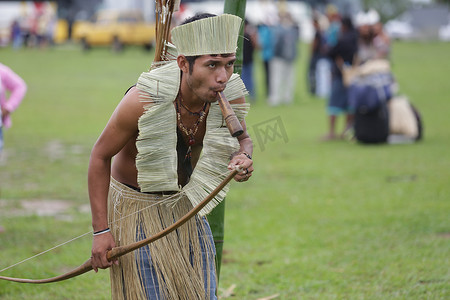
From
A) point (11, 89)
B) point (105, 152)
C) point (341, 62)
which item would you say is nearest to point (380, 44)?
point (341, 62)

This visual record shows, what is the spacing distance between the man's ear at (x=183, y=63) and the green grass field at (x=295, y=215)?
0.44 metres

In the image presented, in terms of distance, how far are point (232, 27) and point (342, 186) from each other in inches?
218

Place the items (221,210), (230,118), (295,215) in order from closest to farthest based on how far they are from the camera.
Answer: (230,118) → (221,210) → (295,215)

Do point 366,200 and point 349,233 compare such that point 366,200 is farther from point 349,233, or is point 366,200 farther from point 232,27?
point 232,27

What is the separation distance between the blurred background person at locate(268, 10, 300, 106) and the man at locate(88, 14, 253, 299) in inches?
530

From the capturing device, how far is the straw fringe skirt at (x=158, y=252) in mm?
3314

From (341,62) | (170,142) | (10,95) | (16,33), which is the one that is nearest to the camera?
(170,142)

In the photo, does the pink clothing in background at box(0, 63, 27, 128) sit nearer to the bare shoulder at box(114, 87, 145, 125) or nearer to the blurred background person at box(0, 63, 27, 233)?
the blurred background person at box(0, 63, 27, 233)

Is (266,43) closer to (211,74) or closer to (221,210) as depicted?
(221,210)

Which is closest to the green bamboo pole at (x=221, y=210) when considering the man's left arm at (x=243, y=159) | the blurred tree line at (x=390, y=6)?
the man's left arm at (x=243, y=159)

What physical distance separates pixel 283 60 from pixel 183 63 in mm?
13950

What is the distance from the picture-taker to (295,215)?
702 cm

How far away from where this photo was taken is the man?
121 inches

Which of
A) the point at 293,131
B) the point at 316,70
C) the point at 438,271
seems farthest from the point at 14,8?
the point at 438,271
